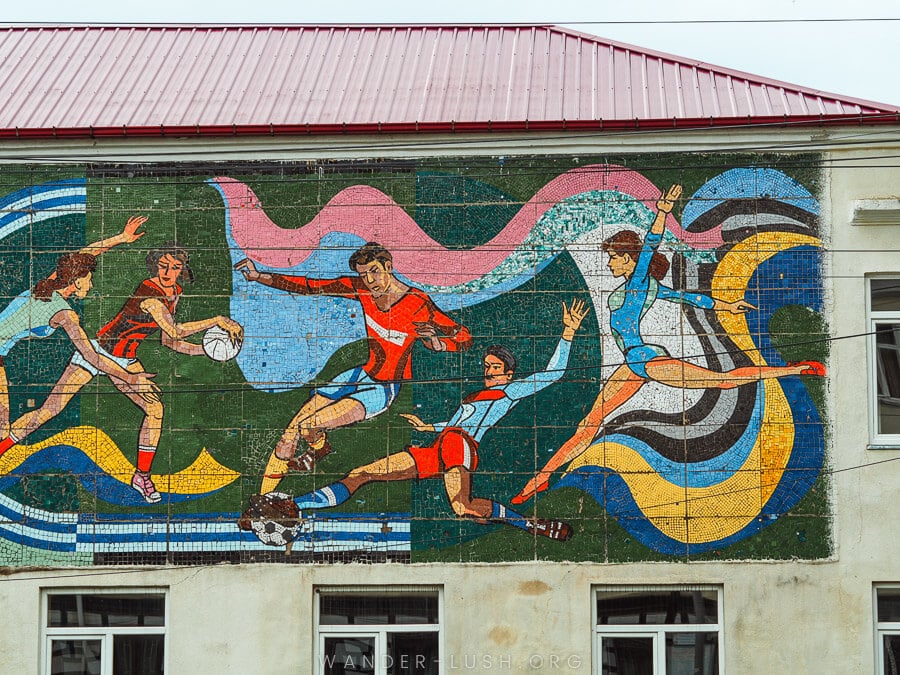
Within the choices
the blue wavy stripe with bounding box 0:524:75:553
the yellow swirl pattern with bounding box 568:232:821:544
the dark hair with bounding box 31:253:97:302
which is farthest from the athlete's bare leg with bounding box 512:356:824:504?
the dark hair with bounding box 31:253:97:302

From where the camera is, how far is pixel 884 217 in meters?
14.1

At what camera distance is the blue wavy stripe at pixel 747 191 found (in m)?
14.3

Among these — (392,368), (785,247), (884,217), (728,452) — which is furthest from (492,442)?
(884,217)

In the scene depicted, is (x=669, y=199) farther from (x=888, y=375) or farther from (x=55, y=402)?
(x=55, y=402)

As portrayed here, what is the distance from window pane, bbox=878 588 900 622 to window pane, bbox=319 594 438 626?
15.6ft

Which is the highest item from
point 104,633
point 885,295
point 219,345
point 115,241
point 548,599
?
point 115,241

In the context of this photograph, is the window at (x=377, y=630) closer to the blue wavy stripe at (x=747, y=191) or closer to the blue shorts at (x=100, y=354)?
the blue shorts at (x=100, y=354)

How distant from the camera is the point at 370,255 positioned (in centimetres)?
1436

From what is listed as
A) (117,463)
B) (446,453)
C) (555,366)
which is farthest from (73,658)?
(555,366)

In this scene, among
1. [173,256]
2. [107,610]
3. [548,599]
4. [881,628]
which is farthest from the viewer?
[173,256]

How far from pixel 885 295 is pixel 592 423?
355cm

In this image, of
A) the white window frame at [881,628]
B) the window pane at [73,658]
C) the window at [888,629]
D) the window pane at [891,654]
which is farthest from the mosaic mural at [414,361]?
the window pane at [891,654]

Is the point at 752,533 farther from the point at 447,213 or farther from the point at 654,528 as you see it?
the point at 447,213

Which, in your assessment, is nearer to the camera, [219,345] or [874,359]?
[874,359]
